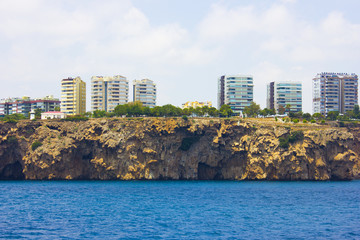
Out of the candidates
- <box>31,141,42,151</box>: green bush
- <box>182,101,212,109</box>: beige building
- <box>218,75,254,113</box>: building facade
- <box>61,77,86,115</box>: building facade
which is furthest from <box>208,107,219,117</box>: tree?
<box>61,77,86,115</box>: building facade

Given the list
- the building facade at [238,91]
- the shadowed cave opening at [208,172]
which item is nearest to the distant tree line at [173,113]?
the shadowed cave opening at [208,172]

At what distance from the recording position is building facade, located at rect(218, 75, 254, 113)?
179m

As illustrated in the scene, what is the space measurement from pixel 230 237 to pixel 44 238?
17.0 meters

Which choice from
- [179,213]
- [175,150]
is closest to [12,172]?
[175,150]

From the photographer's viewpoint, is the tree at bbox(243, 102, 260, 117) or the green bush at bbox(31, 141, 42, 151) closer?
the green bush at bbox(31, 141, 42, 151)

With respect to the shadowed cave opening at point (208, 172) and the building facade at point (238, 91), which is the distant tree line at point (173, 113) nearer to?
the shadowed cave opening at point (208, 172)

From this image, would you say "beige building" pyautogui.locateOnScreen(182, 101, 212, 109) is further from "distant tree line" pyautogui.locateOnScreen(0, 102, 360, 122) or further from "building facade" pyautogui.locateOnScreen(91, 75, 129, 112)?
"distant tree line" pyautogui.locateOnScreen(0, 102, 360, 122)

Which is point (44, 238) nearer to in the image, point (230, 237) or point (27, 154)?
point (230, 237)

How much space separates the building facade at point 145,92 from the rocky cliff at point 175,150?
231ft

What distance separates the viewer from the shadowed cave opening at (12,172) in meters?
102

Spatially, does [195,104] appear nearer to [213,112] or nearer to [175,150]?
[213,112]

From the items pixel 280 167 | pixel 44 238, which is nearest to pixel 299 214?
pixel 44 238

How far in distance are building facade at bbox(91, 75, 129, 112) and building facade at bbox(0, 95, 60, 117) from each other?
69.4ft

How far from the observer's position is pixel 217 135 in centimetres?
9688
